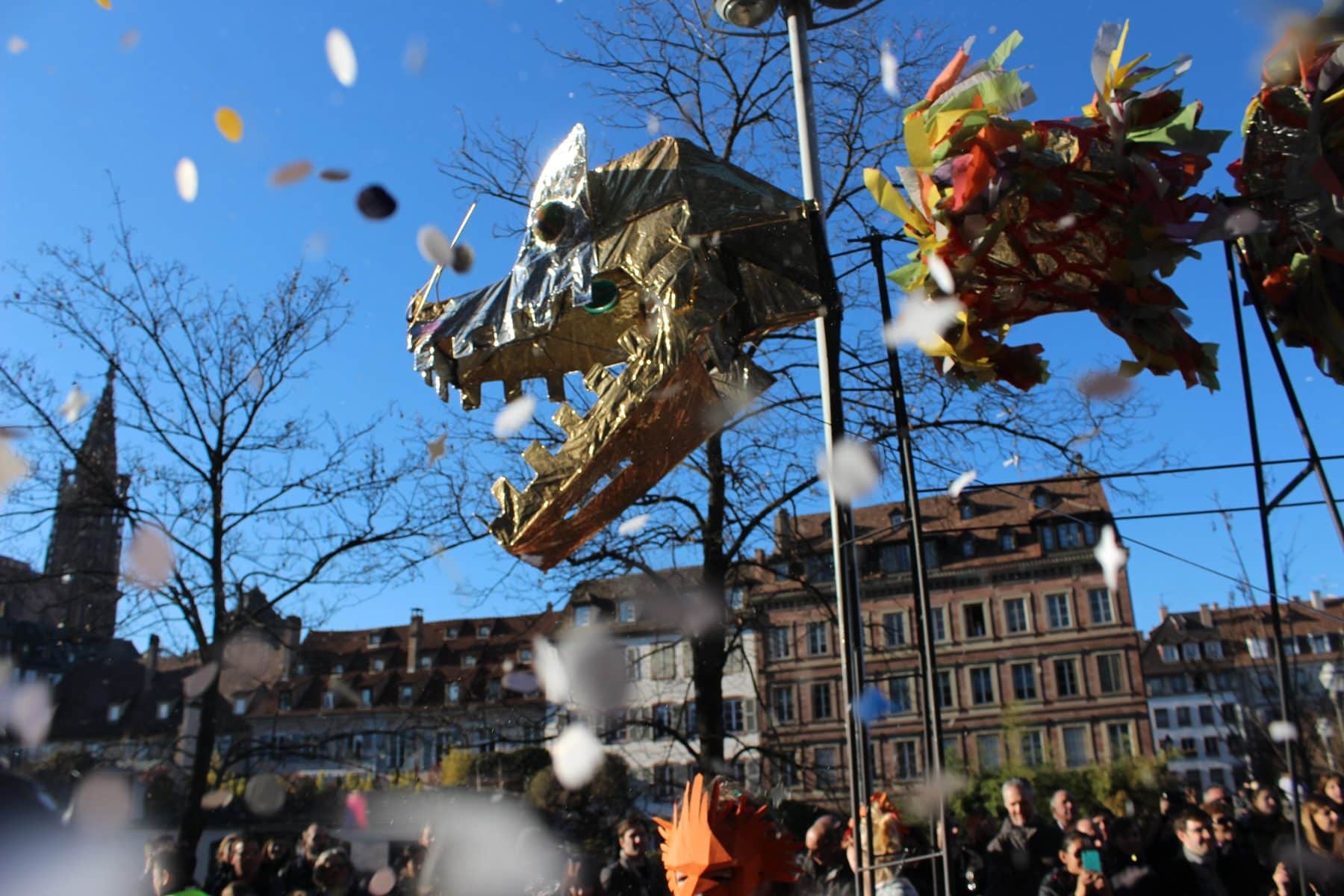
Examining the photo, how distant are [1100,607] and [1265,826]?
113ft

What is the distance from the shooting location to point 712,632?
9.73 metres

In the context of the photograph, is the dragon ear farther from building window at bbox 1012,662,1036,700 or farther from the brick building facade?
building window at bbox 1012,662,1036,700

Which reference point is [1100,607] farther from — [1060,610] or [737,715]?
[737,715]

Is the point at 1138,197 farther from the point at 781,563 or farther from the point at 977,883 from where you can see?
the point at 781,563

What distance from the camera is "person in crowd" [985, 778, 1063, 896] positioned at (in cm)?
510

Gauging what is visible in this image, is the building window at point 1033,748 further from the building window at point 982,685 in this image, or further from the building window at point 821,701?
the building window at point 821,701

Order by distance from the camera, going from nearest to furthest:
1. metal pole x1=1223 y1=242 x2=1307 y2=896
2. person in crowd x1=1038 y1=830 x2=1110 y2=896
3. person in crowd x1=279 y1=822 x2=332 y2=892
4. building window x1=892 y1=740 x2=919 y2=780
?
1. metal pole x1=1223 y1=242 x2=1307 y2=896
2. person in crowd x1=1038 y1=830 x2=1110 y2=896
3. person in crowd x1=279 y1=822 x2=332 y2=892
4. building window x1=892 y1=740 x2=919 y2=780

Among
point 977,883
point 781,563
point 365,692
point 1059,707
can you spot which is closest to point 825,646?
point 1059,707

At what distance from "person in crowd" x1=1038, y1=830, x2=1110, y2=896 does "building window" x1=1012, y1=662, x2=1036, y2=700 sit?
34.3m

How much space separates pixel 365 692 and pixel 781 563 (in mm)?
28675

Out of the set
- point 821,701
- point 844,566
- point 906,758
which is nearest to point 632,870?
point 844,566

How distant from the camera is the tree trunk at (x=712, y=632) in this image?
963 centimetres

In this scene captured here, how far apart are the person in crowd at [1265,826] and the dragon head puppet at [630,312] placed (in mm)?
3726

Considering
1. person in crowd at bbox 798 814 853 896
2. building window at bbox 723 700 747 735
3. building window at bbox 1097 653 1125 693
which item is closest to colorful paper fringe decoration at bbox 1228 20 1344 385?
person in crowd at bbox 798 814 853 896
